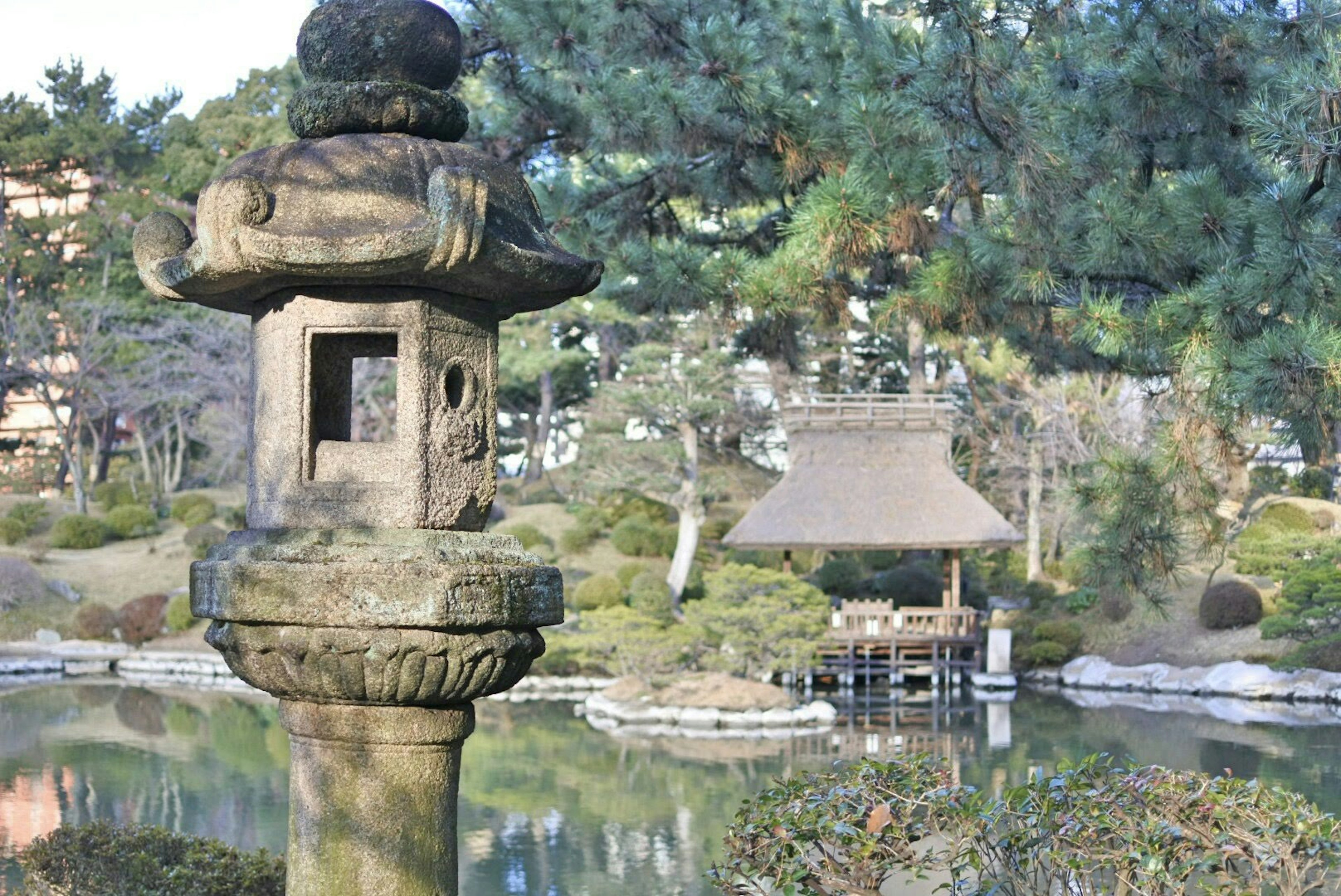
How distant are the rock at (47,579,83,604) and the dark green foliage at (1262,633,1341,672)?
1903 centimetres

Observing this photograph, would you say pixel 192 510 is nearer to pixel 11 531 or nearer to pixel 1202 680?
pixel 11 531

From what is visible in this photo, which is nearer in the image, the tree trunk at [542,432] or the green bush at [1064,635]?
the green bush at [1064,635]

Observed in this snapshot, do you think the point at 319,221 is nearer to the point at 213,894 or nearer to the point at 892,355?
the point at 213,894

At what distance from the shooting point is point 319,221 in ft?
12.1

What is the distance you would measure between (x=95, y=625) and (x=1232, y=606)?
17839mm

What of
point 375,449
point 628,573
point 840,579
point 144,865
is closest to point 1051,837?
point 375,449

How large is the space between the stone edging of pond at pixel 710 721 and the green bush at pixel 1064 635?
5.86 m

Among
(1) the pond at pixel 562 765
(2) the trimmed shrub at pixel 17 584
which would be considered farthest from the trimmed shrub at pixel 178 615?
(1) the pond at pixel 562 765

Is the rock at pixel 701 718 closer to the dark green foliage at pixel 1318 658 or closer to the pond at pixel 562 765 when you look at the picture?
the pond at pixel 562 765

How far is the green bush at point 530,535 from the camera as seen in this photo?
2441 centimetres

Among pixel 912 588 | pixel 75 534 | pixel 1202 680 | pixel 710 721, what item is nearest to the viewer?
pixel 710 721

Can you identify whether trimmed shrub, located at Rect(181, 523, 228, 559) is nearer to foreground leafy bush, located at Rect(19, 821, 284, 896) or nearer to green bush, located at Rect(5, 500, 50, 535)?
green bush, located at Rect(5, 500, 50, 535)

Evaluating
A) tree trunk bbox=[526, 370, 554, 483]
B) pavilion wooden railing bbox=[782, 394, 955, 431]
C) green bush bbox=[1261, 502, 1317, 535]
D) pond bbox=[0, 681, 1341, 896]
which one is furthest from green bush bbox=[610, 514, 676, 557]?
green bush bbox=[1261, 502, 1317, 535]

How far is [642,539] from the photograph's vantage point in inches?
988
